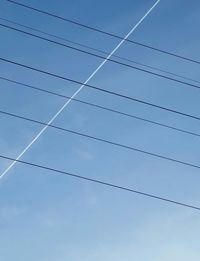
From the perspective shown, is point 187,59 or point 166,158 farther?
point 187,59

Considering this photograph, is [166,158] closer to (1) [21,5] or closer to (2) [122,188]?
(2) [122,188]

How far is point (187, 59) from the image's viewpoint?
46.8 feet

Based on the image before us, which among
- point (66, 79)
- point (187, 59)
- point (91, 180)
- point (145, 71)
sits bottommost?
point (91, 180)

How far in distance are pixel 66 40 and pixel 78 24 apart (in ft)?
3.35

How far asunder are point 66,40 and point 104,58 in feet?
3.77

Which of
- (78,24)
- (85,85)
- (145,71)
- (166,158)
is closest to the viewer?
(85,85)

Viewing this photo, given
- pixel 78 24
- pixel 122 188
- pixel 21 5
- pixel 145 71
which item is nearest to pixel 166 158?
pixel 122 188

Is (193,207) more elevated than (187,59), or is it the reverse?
(187,59)

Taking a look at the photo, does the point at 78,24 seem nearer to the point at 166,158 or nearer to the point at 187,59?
the point at 187,59

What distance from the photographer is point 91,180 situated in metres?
11.4

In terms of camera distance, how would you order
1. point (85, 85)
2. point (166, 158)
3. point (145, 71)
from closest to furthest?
point (85, 85) → point (166, 158) → point (145, 71)

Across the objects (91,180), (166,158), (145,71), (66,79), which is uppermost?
(145,71)

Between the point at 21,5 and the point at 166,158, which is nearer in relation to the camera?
the point at 166,158

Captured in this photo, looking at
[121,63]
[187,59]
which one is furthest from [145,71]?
[187,59]
